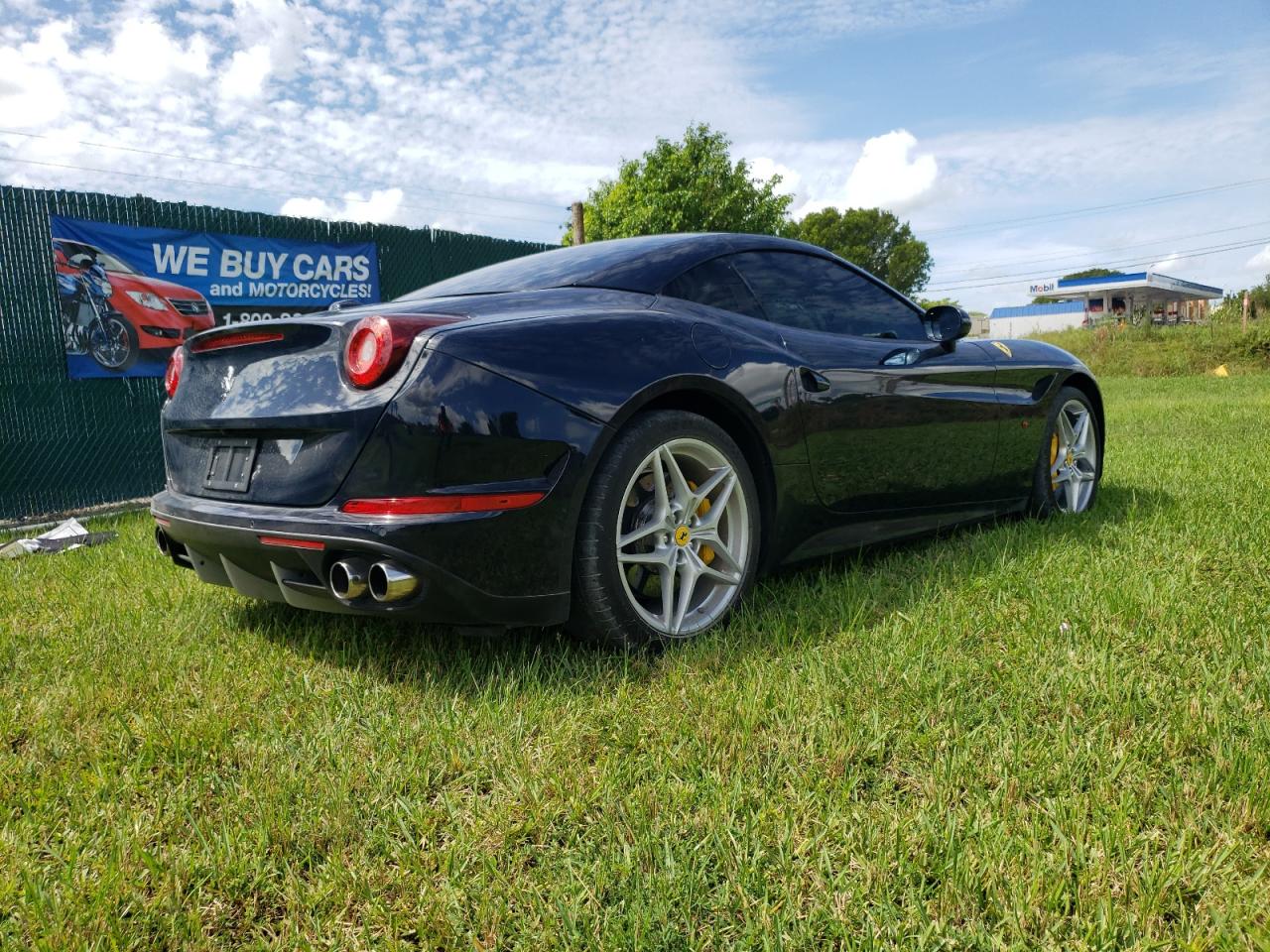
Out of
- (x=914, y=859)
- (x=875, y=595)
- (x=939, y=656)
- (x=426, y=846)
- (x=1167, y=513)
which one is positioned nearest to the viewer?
(x=914, y=859)

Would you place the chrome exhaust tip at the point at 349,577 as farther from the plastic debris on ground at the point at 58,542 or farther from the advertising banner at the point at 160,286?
the advertising banner at the point at 160,286

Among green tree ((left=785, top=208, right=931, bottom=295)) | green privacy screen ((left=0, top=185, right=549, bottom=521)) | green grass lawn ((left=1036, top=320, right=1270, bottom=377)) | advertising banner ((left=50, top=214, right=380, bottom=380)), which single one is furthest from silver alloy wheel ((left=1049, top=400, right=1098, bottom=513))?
green tree ((left=785, top=208, right=931, bottom=295))

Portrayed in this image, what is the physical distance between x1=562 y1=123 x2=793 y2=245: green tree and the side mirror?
2704 centimetres

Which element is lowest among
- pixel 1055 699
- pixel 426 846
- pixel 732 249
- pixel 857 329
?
pixel 426 846

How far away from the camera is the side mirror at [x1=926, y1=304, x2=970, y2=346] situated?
3.92 m

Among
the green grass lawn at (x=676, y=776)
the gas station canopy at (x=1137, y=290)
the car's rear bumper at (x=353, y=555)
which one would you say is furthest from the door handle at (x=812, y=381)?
the gas station canopy at (x=1137, y=290)

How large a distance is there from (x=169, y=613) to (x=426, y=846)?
201cm

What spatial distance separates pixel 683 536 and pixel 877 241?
62.2 metres

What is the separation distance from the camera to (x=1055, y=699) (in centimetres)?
226

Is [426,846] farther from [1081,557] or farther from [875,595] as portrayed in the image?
[1081,557]

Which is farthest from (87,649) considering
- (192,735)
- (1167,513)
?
(1167,513)

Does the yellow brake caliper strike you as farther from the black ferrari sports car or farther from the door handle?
the door handle

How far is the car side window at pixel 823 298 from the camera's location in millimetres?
3342

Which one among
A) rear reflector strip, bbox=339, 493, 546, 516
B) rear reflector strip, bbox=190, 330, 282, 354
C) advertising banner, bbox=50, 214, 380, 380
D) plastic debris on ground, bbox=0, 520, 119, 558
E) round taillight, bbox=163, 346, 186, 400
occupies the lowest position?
plastic debris on ground, bbox=0, 520, 119, 558
